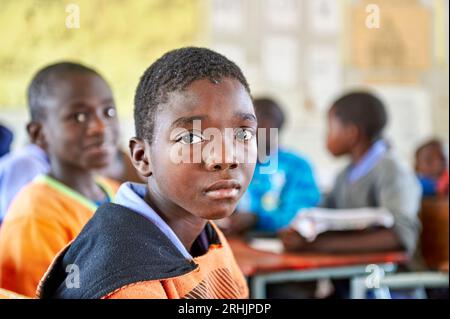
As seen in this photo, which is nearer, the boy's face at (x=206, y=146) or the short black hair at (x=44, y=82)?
the boy's face at (x=206, y=146)

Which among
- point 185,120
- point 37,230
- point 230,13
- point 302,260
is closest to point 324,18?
point 230,13

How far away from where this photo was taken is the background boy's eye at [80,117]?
28.0 inches

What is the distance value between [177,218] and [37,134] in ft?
1.05

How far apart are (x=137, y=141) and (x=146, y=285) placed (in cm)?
13

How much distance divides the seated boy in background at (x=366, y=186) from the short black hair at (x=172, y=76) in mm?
1076

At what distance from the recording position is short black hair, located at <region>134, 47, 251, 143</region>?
542mm

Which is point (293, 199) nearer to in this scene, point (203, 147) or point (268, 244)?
point (268, 244)

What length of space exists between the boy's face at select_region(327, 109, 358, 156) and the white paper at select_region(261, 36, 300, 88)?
94 cm

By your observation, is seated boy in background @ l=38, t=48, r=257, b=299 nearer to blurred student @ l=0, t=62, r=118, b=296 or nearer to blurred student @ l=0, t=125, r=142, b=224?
blurred student @ l=0, t=62, r=118, b=296

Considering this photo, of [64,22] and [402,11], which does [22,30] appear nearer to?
[64,22]

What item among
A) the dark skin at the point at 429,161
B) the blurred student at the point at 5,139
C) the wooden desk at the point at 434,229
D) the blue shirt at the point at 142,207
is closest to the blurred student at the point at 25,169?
the blue shirt at the point at 142,207

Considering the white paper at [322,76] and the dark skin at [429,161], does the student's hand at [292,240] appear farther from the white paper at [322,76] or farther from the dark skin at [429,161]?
the white paper at [322,76]

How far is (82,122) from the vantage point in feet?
2.36
